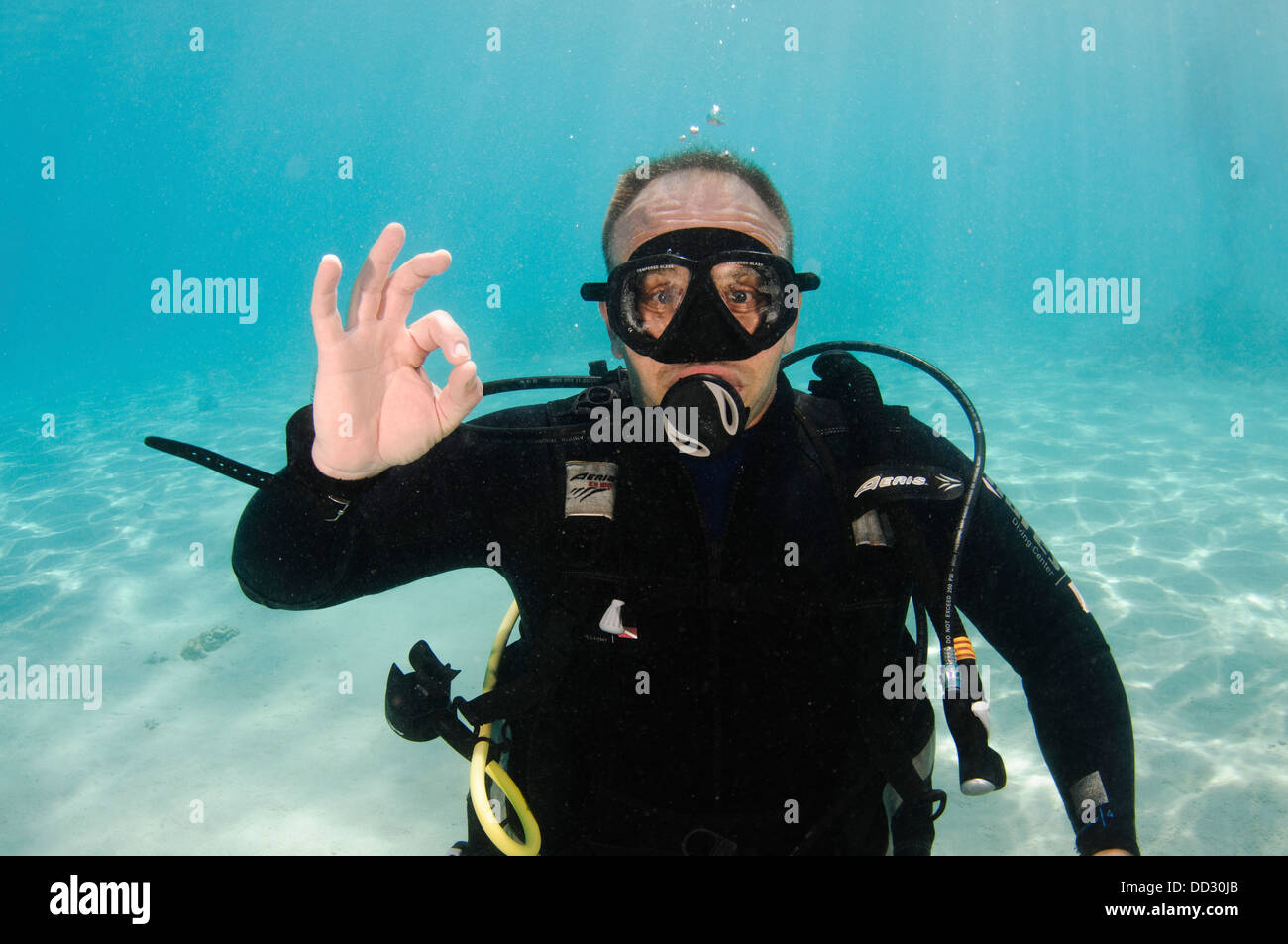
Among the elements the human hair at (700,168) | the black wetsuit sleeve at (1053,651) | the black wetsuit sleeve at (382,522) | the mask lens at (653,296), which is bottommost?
the black wetsuit sleeve at (1053,651)

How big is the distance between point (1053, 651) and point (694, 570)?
122 centimetres

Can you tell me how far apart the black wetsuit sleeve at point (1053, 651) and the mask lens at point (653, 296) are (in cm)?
104

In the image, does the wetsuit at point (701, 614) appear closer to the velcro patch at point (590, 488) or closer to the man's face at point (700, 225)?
the velcro patch at point (590, 488)

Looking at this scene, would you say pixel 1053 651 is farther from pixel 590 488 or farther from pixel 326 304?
pixel 326 304

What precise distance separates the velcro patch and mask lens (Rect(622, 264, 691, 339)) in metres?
0.53

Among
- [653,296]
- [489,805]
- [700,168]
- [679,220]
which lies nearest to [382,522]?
[489,805]

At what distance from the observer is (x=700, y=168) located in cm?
254

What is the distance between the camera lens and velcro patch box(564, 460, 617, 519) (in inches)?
89.0

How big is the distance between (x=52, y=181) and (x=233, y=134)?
91.6 feet

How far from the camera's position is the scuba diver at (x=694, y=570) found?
1.95 metres

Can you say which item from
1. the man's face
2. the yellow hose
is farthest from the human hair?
the yellow hose

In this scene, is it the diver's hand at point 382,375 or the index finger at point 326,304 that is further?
the diver's hand at point 382,375

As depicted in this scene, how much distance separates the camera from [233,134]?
263ft

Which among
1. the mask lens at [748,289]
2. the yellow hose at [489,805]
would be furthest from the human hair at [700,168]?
the yellow hose at [489,805]
